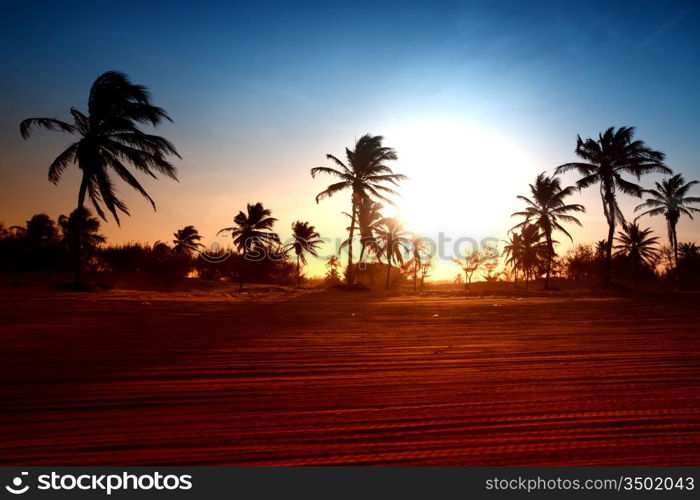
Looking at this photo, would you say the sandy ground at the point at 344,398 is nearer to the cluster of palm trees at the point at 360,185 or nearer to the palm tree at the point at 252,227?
the cluster of palm trees at the point at 360,185

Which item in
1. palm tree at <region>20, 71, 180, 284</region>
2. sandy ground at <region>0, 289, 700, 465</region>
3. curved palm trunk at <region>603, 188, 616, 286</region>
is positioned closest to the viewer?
sandy ground at <region>0, 289, 700, 465</region>

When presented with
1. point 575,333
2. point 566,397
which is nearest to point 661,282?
point 575,333

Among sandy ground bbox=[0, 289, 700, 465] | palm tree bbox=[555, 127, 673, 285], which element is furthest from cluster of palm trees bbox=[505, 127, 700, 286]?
sandy ground bbox=[0, 289, 700, 465]

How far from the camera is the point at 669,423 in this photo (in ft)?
8.44

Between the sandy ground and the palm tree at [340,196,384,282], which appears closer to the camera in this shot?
the sandy ground

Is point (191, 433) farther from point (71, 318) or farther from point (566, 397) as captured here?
point (71, 318)

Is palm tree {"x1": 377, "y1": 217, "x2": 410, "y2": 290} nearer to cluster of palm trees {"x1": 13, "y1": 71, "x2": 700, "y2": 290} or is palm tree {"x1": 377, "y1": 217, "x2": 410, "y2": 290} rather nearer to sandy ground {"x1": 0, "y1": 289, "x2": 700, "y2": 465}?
cluster of palm trees {"x1": 13, "y1": 71, "x2": 700, "y2": 290}

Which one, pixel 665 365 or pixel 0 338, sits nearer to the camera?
pixel 665 365

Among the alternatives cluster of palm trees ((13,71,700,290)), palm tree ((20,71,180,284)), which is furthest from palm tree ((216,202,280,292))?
palm tree ((20,71,180,284))

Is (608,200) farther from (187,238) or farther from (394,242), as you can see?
(187,238)

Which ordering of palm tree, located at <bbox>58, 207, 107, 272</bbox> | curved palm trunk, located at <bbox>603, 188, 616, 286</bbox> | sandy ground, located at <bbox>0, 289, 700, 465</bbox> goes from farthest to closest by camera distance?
palm tree, located at <bbox>58, 207, 107, 272</bbox> < curved palm trunk, located at <bbox>603, 188, 616, 286</bbox> < sandy ground, located at <bbox>0, 289, 700, 465</bbox>

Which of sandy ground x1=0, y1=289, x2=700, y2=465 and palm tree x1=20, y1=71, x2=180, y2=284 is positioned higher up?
palm tree x1=20, y1=71, x2=180, y2=284

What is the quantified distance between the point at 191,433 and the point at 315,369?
5.59ft

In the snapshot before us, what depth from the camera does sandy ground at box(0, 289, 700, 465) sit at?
2.20 m
